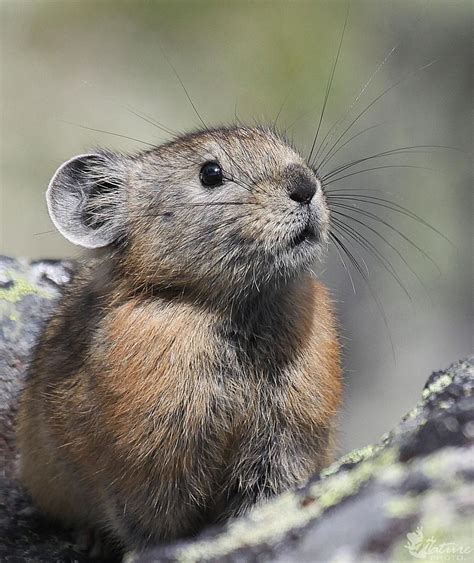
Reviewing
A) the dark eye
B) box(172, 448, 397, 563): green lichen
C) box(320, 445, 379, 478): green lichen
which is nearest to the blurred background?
the dark eye

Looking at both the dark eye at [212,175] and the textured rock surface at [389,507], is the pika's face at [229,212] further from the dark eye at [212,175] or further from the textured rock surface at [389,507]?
the textured rock surface at [389,507]

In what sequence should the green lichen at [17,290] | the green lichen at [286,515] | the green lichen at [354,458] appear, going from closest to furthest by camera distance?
the green lichen at [286,515], the green lichen at [354,458], the green lichen at [17,290]

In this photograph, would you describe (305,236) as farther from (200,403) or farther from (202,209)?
(200,403)

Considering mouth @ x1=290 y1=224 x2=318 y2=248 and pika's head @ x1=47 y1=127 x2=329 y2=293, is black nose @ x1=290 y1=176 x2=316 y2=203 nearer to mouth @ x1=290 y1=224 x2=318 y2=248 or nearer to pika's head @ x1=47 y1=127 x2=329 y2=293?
pika's head @ x1=47 y1=127 x2=329 y2=293

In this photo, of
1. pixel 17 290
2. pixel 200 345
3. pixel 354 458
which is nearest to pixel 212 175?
pixel 200 345

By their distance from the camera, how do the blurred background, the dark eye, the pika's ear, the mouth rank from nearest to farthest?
the mouth < the dark eye < the pika's ear < the blurred background

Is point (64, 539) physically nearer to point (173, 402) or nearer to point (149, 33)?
point (173, 402)

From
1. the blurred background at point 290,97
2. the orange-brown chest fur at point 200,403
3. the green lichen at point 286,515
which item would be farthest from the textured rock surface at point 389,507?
the blurred background at point 290,97
